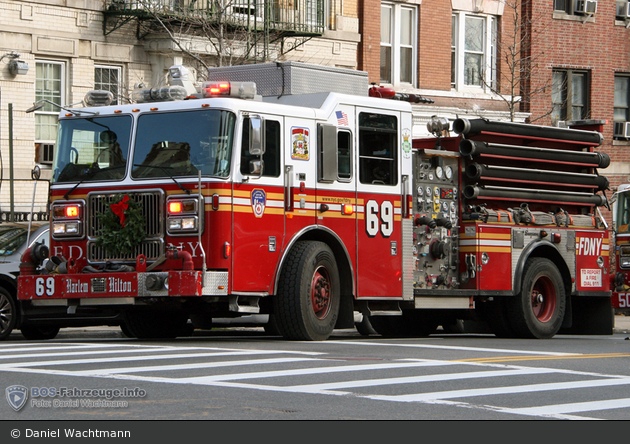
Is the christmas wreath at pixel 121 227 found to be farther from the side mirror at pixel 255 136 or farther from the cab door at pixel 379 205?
the cab door at pixel 379 205

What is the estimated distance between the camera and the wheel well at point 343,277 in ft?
44.6

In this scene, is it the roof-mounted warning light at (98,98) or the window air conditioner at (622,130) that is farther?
the window air conditioner at (622,130)

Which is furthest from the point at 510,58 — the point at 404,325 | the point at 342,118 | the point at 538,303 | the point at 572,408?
the point at 572,408

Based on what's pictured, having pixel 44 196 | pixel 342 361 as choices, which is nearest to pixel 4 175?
pixel 44 196

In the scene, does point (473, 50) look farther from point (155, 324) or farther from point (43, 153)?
point (155, 324)

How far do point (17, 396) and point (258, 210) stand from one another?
16.5 ft

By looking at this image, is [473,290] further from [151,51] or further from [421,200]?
[151,51]

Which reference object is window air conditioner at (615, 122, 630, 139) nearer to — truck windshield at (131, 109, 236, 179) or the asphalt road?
the asphalt road

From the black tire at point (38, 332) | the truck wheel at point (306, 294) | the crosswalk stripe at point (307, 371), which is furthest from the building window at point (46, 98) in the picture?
the crosswalk stripe at point (307, 371)

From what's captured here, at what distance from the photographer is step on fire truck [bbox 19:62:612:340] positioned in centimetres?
1237

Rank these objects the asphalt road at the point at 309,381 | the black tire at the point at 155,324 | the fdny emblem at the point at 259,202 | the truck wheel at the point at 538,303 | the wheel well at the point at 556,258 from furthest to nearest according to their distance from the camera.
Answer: the wheel well at the point at 556,258
the truck wheel at the point at 538,303
the black tire at the point at 155,324
the fdny emblem at the point at 259,202
the asphalt road at the point at 309,381

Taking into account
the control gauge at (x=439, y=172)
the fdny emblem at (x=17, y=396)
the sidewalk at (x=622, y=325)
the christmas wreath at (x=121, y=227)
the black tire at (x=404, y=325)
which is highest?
the control gauge at (x=439, y=172)

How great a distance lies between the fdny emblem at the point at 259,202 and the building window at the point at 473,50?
748 inches

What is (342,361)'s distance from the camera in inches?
422
